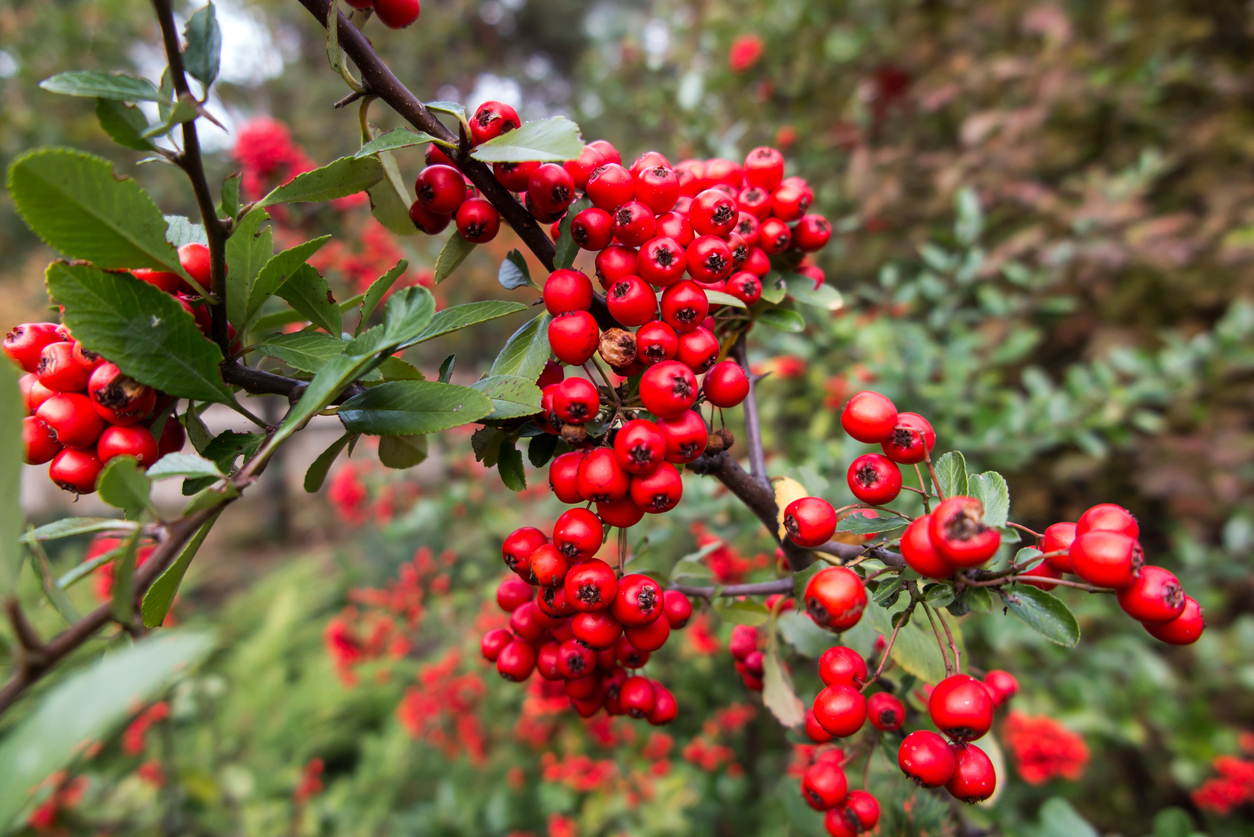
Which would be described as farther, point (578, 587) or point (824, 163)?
point (824, 163)

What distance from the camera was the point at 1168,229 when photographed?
9.29ft

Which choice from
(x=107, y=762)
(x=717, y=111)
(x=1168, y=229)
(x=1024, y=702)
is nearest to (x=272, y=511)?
(x=107, y=762)

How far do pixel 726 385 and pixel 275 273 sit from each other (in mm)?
617

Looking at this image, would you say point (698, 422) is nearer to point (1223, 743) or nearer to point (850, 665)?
point (850, 665)

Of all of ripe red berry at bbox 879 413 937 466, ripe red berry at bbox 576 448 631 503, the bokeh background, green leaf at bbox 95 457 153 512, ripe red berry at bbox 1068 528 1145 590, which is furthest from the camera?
the bokeh background

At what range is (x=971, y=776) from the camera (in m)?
0.78

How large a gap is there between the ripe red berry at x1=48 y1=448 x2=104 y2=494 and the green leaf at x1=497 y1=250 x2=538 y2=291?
1.89ft

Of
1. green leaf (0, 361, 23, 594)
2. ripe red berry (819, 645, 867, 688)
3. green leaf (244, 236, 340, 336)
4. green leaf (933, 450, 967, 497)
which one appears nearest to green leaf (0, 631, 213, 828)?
green leaf (0, 361, 23, 594)

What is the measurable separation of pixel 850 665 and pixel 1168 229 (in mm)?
3199

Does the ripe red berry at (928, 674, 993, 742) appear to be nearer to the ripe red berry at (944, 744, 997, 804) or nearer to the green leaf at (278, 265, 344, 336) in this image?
the ripe red berry at (944, 744, 997, 804)

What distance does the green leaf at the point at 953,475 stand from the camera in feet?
2.84


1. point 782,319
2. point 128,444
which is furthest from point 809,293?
point 128,444

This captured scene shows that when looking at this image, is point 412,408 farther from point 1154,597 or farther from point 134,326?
point 1154,597

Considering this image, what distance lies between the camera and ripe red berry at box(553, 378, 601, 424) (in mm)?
792
